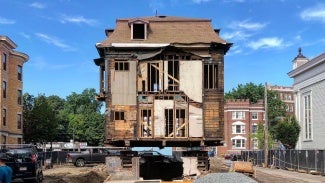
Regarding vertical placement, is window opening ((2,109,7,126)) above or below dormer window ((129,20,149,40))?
below

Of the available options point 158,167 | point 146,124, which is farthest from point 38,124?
point 146,124

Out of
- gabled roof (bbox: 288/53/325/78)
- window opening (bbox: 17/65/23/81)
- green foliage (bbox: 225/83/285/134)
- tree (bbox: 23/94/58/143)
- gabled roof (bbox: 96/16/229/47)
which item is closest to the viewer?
gabled roof (bbox: 96/16/229/47)

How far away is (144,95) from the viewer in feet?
94.6

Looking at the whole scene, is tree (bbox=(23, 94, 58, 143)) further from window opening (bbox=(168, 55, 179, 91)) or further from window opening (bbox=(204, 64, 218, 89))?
window opening (bbox=(204, 64, 218, 89))

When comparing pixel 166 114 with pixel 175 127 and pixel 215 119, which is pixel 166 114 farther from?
pixel 215 119

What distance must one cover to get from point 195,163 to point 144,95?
4891 mm

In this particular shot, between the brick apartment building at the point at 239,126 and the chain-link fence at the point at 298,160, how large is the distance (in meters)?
46.9

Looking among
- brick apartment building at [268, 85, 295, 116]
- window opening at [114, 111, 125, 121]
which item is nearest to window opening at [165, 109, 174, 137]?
window opening at [114, 111, 125, 121]

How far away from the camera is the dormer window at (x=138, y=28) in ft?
97.1

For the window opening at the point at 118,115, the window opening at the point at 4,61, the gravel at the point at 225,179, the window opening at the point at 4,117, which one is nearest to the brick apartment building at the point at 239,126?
the window opening at the point at 4,117

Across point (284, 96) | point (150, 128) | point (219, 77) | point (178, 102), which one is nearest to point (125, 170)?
→ point (150, 128)

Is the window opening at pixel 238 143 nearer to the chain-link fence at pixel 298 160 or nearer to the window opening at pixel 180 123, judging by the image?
the chain-link fence at pixel 298 160

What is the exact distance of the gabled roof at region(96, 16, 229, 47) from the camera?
29.3m

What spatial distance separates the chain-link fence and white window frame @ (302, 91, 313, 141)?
4032mm
